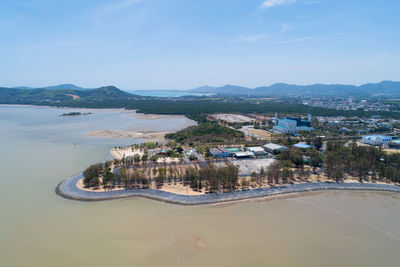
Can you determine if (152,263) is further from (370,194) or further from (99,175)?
(370,194)

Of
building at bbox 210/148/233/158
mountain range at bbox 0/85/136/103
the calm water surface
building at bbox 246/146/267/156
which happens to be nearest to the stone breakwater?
the calm water surface

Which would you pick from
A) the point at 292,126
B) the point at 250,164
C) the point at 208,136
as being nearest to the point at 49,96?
the point at 208,136

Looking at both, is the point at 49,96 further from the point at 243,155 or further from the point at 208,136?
the point at 243,155

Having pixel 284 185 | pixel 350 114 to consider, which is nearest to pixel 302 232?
pixel 284 185

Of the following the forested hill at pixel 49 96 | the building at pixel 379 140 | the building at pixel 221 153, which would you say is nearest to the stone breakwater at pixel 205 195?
the building at pixel 221 153

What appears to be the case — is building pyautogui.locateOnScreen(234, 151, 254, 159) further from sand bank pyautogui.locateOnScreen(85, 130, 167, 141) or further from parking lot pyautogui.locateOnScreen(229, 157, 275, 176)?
sand bank pyautogui.locateOnScreen(85, 130, 167, 141)

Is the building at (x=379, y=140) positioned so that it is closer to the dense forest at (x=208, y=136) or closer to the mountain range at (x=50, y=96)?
the dense forest at (x=208, y=136)
